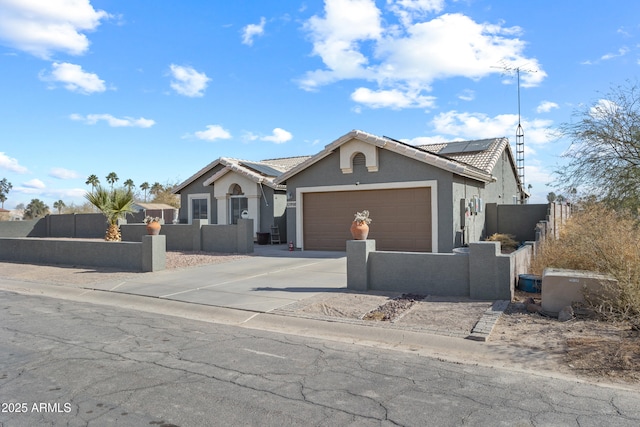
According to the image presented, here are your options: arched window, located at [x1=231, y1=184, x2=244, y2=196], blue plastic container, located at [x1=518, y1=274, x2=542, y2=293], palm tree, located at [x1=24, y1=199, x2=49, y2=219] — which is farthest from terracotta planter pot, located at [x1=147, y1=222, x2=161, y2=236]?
palm tree, located at [x1=24, y1=199, x2=49, y2=219]

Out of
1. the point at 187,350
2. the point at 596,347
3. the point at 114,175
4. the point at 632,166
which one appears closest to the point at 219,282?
the point at 187,350

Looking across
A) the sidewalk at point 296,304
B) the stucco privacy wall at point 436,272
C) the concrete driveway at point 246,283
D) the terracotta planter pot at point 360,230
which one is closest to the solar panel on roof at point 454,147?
the concrete driveway at point 246,283

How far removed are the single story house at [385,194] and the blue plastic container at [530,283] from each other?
628 centimetres

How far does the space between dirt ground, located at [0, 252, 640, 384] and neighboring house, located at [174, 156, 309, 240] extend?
13.1 m

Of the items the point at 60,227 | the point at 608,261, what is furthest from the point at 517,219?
the point at 60,227

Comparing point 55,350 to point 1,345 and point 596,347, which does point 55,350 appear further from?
point 596,347

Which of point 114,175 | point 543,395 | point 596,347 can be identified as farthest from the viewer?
point 114,175

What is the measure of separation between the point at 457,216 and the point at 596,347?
1046 cm

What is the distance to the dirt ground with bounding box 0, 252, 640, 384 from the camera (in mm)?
5352

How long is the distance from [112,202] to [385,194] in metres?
10.5

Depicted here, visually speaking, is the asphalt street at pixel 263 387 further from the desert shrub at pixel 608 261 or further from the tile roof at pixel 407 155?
the tile roof at pixel 407 155

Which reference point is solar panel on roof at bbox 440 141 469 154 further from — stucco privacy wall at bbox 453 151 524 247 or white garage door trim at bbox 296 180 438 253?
white garage door trim at bbox 296 180 438 253

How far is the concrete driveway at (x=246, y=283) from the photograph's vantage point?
30.8ft

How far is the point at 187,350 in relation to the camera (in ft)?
20.1
